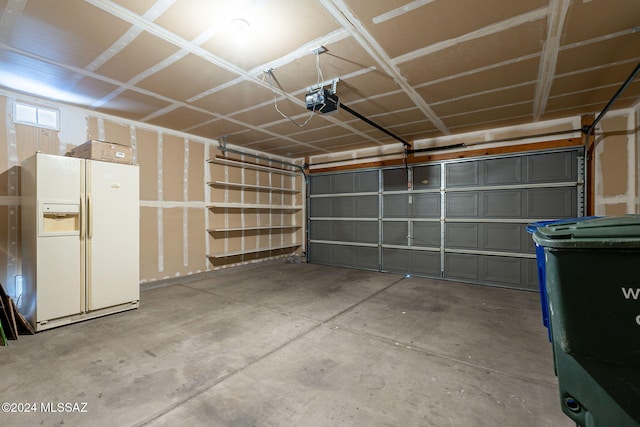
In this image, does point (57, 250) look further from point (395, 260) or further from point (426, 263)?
point (426, 263)

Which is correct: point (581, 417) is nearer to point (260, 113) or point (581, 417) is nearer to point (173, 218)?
point (260, 113)

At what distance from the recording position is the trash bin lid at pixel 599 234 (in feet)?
3.28

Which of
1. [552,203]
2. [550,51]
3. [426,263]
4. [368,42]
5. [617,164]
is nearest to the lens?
[368,42]

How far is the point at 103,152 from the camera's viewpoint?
10.7 ft

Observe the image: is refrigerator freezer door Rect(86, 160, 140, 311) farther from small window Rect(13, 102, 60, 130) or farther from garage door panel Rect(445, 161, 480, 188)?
garage door panel Rect(445, 161, 480, 188)

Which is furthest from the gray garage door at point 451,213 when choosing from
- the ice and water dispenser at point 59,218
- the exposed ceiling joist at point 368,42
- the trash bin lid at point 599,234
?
the ice and water dispenser at point 59,218

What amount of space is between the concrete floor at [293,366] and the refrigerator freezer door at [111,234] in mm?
311

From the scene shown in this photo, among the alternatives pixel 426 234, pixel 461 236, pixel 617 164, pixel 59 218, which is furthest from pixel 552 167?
pixel 59 218

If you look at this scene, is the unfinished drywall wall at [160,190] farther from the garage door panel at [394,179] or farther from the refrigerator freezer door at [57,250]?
the garage door panel at [394,179]

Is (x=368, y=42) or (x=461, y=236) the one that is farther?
(x=461, y=236)

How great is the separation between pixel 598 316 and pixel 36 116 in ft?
17.9

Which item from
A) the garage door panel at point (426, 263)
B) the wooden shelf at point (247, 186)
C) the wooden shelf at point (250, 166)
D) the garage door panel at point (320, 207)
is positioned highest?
the wooden shelf at point (250, 166)

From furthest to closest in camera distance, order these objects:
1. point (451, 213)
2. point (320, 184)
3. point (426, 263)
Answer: point (320, 184) < point (426, 263) < point (451, 213)

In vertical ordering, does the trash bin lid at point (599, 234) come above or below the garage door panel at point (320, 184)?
below
